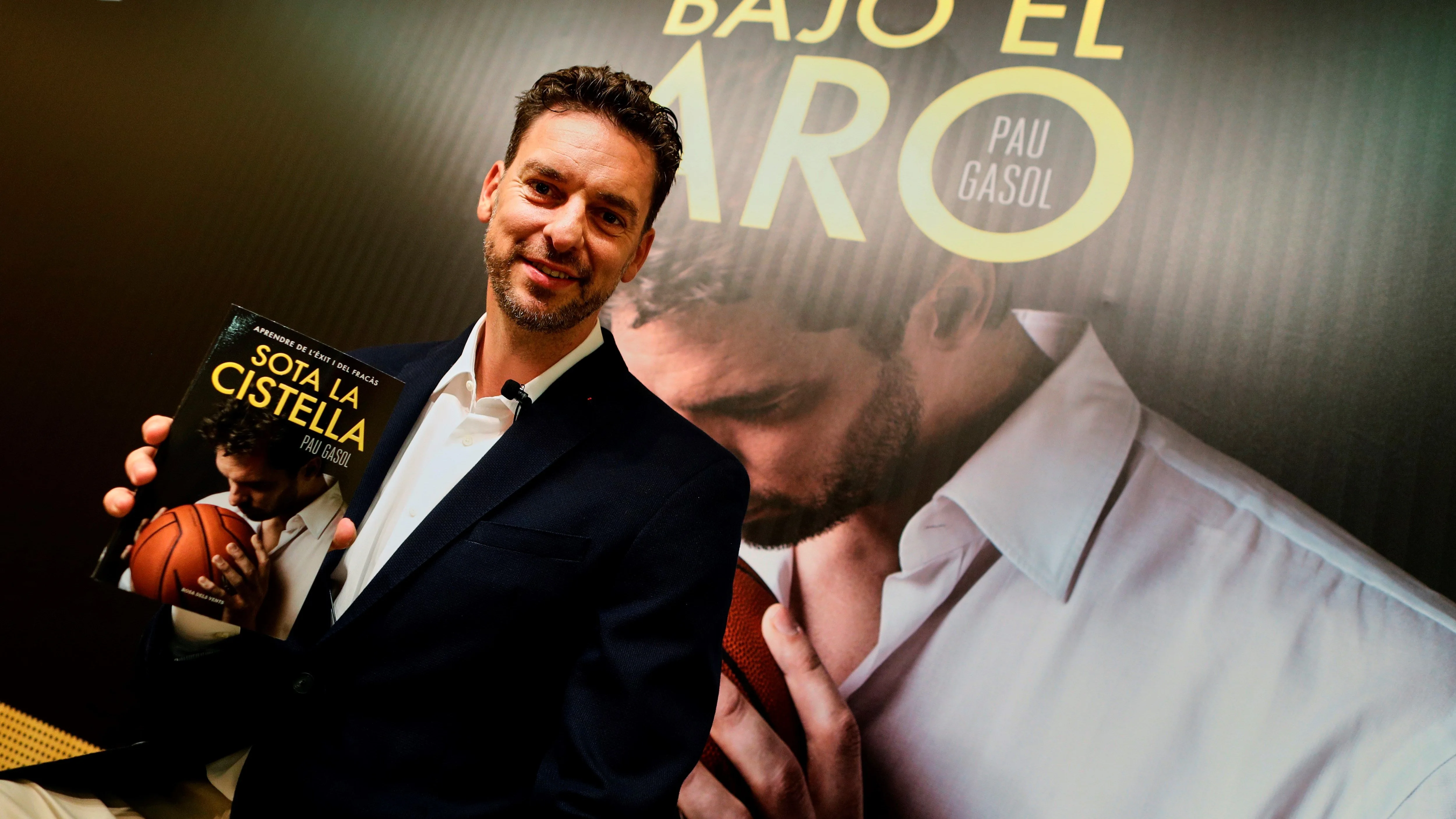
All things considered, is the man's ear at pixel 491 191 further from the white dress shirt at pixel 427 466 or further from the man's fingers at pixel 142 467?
the man's fingers at pixel 142 467

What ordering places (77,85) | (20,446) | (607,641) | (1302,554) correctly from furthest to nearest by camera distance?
1. (77,85)
2. (20,446)
3. (1302,554)
4. (607,641)

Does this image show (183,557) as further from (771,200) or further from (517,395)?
(771,200)

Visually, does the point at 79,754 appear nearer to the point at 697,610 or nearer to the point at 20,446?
the point at 20,446

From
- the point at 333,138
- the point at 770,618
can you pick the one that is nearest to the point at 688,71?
the point at 333,138

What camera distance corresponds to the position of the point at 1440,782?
1.29 m

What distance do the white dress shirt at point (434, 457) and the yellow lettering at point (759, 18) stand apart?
1.12m

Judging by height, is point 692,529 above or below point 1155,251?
below

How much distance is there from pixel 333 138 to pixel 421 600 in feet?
5.95

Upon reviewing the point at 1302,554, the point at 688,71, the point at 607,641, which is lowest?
the point at 607,641

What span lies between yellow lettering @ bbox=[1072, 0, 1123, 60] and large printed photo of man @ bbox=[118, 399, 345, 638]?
171 cm

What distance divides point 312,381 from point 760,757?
1.07 metres

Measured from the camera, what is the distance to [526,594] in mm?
1112

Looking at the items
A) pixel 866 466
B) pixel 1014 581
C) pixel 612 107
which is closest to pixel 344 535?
pixel 612 107

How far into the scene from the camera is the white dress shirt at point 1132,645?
136 cm
